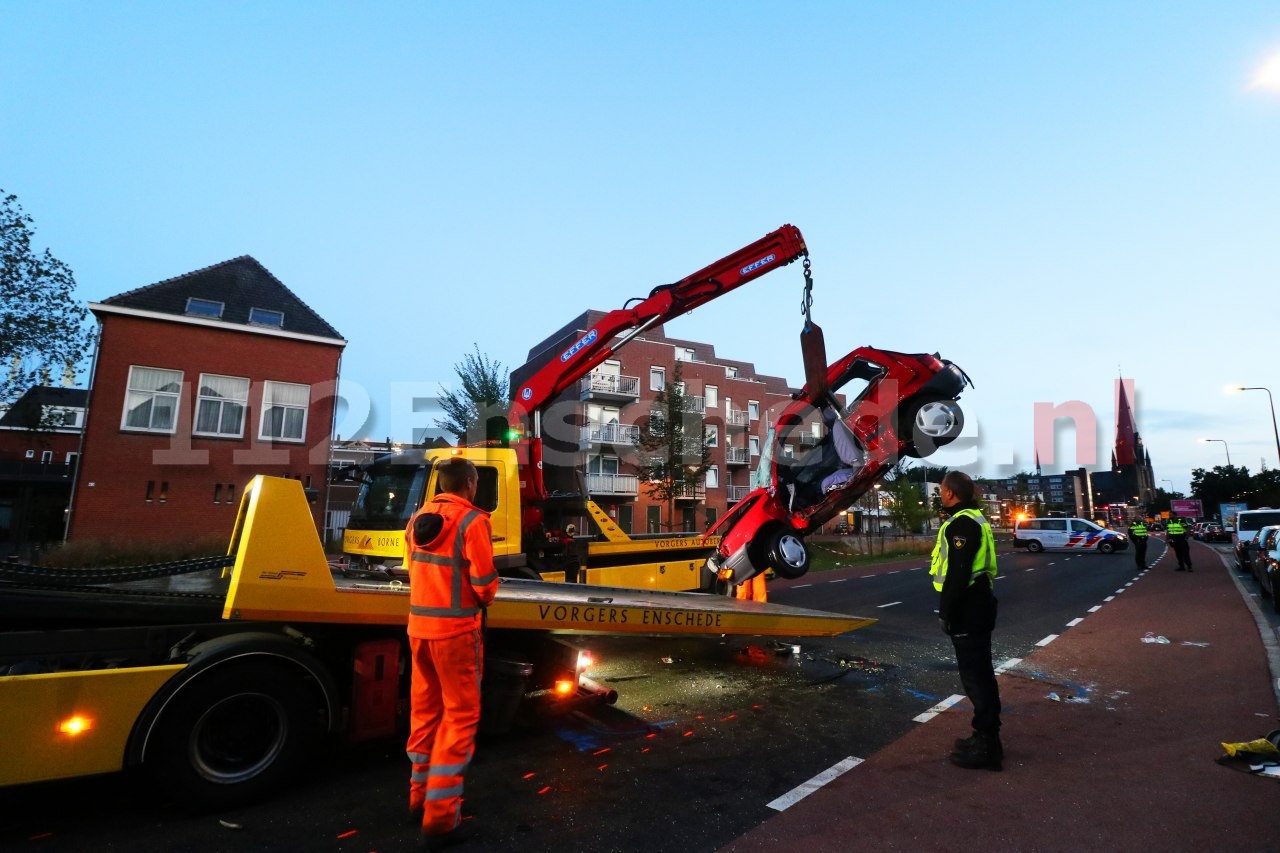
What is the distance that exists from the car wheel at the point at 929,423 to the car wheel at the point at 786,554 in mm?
1705

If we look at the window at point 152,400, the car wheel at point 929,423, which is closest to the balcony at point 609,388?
the window at point 152,400

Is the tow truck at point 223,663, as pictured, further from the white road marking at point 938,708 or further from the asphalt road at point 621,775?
the white road marking at point 938,708

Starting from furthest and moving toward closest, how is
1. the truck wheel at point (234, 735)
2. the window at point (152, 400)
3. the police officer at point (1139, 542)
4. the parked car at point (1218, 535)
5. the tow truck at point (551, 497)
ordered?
the parked car at point (1218, 535) < the police officer at point (1139, 542) < the window at point (152, 400) < the tow truck at point (551, 497) < the truck wheel at point (234, 735)

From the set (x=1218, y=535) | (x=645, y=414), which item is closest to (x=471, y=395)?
(x=645, y=414)

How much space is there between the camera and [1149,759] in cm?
431

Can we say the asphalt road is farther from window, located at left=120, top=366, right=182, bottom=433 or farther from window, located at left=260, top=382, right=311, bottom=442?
window, located at left=120, top=366, right=182, bottom=433

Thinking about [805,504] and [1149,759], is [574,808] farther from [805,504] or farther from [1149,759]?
[805,504]

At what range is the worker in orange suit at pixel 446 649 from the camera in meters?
3.27

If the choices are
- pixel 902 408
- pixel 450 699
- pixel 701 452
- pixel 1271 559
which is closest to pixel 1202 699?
pixel 902 408

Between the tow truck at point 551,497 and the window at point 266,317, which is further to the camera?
the window at point 266,317

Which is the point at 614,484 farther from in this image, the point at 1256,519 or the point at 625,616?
the point at 625,616

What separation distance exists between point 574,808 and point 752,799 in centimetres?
101

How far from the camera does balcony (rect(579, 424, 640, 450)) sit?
33.7 m

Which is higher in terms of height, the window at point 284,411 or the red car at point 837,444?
the window at point 284,411
